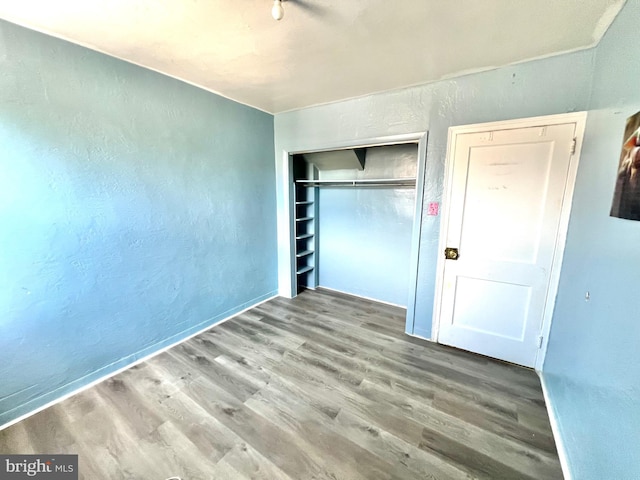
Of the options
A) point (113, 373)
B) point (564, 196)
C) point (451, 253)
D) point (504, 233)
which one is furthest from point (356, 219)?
point (113, 373)

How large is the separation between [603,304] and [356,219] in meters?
2.52

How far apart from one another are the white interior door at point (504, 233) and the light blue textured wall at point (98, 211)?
7.82 feet

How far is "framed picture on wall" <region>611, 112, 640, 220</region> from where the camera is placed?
922mm

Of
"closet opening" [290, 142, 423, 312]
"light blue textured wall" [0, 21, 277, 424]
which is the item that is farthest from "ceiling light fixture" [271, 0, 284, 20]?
"closet opening" [290, 142, 423, 312]

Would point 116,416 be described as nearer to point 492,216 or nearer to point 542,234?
point 492,216

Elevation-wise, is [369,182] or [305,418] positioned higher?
[369,182]

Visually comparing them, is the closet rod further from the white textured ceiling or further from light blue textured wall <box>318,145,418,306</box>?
the white textured ceiling

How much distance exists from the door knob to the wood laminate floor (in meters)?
0.90

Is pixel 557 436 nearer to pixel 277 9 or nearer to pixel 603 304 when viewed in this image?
pixel 603 304

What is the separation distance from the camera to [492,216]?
203 cm

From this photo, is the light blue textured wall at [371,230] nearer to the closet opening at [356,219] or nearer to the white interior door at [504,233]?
the closet opening at [356,219]

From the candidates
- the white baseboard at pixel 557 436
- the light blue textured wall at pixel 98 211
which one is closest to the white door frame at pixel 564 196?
the white baseboard at pixel 557 436

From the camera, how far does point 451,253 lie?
2.23 m

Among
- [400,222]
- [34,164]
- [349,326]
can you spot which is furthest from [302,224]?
[34,164]
